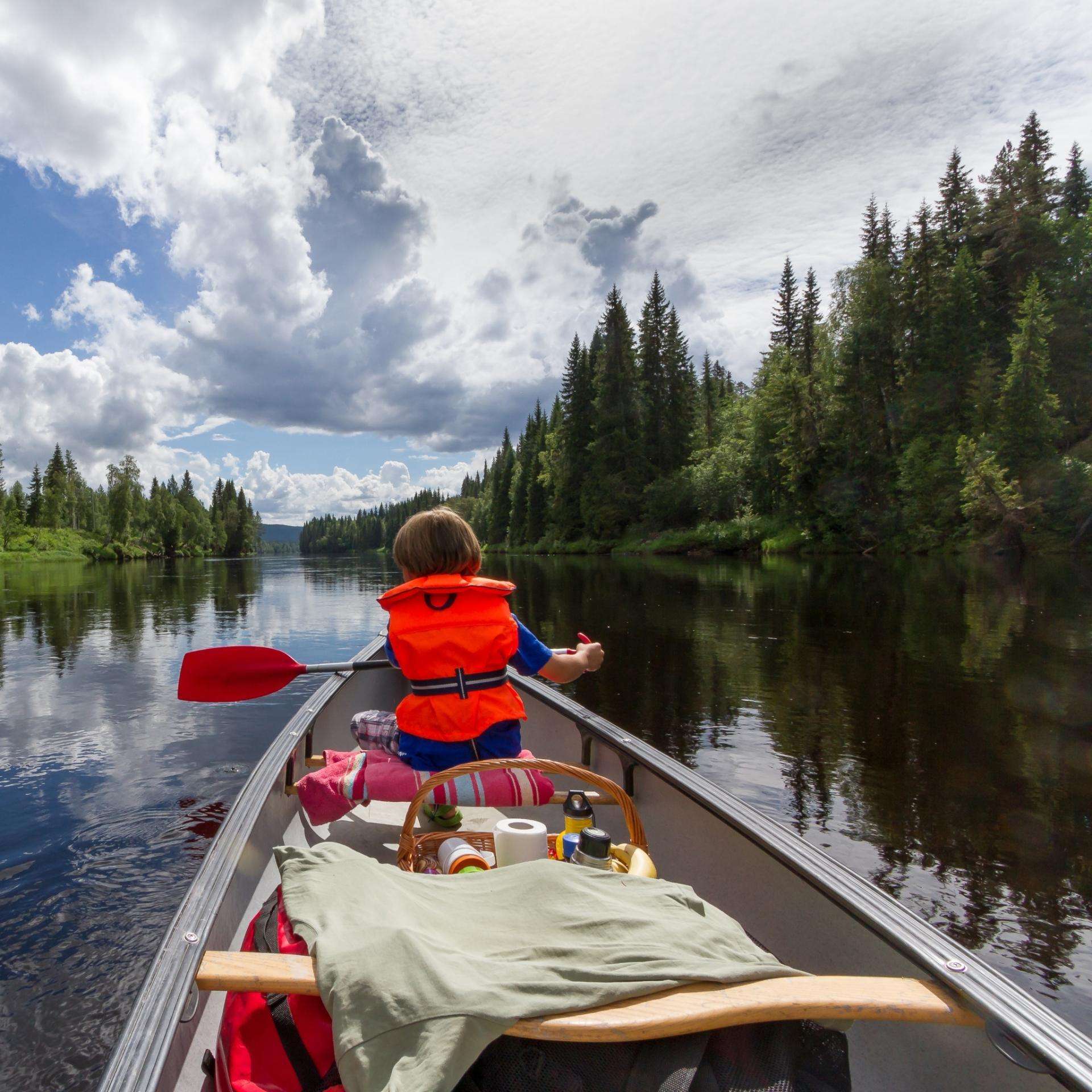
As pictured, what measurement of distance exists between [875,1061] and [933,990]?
0.46 metres

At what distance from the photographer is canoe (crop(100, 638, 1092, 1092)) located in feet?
4.32

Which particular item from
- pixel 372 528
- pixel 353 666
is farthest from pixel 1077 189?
pixel 372 528

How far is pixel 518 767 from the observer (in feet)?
8.18

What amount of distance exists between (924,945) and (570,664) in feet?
5.44

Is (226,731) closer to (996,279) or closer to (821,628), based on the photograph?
(821,628)

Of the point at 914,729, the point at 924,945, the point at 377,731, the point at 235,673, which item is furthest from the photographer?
the point at 914,729

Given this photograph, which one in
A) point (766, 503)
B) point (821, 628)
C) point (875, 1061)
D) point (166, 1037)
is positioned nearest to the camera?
point (166, 1037)

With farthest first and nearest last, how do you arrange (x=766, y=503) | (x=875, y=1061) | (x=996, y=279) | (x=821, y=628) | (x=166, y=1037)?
(x=766, y=503) < (x=996, y=279) < (x=821, y=628) < (x=875, y=1061) < (x=166, y=1037)

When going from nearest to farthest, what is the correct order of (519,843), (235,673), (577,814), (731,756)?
(519,843) → (577,814) → (235,673) → (731,756)

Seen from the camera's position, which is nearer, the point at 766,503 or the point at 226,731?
the point at 226,731

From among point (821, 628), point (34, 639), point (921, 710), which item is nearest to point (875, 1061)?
point (921, 710)

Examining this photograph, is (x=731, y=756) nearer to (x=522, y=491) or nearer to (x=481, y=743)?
(x=481, y=743)

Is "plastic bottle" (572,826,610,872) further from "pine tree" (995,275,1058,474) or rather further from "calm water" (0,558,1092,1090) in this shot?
"pine tree" (995,275,1058,474)

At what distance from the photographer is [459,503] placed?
→ 113688 mm
